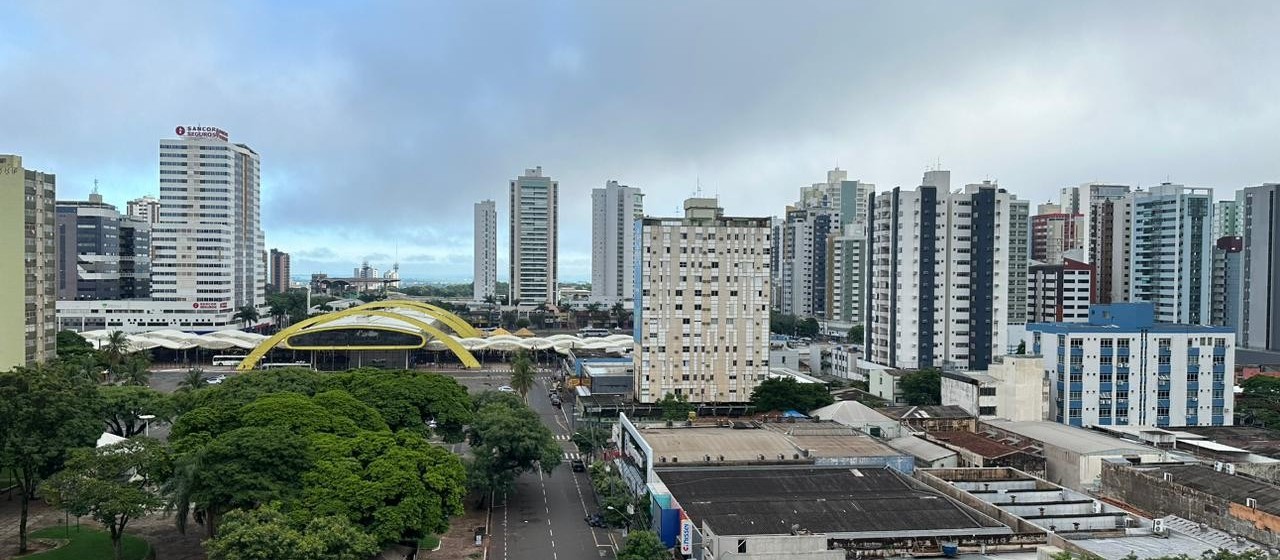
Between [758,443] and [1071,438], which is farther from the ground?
[1071,438]

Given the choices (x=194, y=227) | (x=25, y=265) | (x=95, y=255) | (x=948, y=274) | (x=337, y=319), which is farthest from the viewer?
(x=95, y=255)

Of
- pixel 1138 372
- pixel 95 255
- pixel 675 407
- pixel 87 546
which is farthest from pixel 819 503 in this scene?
pixel 95 255

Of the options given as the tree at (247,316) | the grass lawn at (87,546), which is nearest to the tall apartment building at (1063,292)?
the grass lawn at (87,546)

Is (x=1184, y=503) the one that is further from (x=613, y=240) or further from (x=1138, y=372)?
(x=613, y=240)

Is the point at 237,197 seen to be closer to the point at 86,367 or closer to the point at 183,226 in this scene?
the point at 183,226

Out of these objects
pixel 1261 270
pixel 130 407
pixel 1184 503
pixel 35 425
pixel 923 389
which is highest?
pixel 1261 270

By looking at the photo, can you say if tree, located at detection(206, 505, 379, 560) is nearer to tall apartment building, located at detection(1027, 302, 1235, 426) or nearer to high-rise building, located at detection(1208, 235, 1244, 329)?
tall apartment building, located at detection(1027, 302, 1235, 426)
